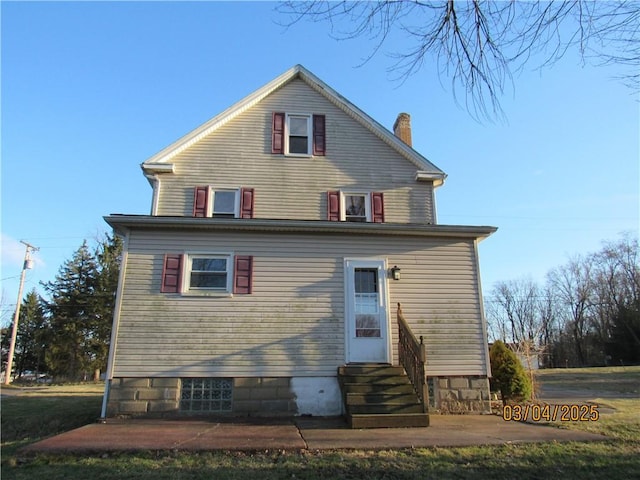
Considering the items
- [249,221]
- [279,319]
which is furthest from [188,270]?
[279,319]

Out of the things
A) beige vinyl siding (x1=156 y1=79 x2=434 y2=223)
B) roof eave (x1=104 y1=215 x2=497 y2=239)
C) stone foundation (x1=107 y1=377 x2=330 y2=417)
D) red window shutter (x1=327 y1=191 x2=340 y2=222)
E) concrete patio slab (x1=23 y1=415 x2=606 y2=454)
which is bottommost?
concrete patio slab (x1=23 y1=415 x2=606 y2=454)

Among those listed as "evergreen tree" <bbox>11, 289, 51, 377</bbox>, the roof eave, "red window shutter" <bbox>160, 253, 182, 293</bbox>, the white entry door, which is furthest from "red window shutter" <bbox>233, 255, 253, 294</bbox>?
"evergreen tree" <bbox>11, 289, 51, 377</bbox>

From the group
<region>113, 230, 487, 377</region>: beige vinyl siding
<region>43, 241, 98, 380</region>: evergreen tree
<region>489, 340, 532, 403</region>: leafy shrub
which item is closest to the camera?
<region>113, 230, 487, 377</region>: beige vinyl siding

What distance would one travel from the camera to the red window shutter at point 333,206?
10953 millimetres

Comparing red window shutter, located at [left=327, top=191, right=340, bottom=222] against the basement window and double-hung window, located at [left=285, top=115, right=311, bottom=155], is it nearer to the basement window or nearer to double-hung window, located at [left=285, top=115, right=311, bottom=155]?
double-hung window, located at [left=285, top=115, right=311, bottom=155]

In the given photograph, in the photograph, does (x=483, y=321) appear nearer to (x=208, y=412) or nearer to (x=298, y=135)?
(x=208, y=412)

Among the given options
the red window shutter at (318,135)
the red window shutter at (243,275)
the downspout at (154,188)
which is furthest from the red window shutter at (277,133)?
the red window shutter at (243,275)

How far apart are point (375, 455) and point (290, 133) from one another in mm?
8854

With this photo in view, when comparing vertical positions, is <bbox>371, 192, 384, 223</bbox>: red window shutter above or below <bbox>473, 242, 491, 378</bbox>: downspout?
above

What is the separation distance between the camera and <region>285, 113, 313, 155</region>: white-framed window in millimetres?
11664

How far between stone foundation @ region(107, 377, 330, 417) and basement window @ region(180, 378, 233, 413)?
0.12m

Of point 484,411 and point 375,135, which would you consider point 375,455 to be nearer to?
point 484,411

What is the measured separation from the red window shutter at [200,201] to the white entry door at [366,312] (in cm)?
399
